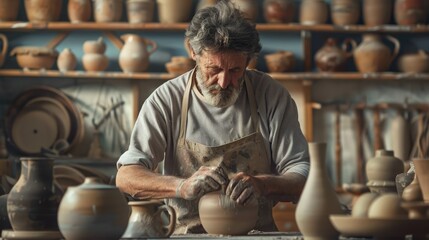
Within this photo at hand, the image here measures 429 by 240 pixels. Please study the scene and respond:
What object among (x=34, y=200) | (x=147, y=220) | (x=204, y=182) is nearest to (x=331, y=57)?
(x=204, y=182)

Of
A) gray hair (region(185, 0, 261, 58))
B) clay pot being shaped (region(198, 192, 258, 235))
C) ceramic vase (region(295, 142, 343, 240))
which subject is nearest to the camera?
ceramic vase (region(295, 142, 343, 240))

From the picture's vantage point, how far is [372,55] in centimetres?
678

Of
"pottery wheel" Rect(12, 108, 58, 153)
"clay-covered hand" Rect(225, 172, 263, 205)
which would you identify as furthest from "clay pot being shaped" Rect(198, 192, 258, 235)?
"pottery wheel" Rect(12, 108, 58, 153)

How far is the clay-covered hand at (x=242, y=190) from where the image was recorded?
357cm

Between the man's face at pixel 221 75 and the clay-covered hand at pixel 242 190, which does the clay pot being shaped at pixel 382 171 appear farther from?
the clay-covered hand at pixel 242 190

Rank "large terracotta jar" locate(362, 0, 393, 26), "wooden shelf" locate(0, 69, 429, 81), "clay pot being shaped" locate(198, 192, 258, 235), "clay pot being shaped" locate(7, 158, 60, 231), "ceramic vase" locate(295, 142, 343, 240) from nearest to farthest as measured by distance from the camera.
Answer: "ceramic vase" locate(295, 142, 343, 240), "clay pot being shaped" locate(7, 158, 60, 231), "clay pot being shaped" locate(198, 192, 258, 235), "wooden shelf" locate(0, 69, 429, 81), "large terracotta jar" locate(362, 0, 393, 26)

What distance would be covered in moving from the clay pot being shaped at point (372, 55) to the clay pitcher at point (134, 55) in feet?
4.72

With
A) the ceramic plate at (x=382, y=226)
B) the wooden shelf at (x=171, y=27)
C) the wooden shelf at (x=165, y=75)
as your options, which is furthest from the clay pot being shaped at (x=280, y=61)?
the ceramic plate at (x=382, y=226)

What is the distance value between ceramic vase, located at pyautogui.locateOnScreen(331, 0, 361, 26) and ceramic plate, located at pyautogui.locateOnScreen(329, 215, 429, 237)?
422 cm

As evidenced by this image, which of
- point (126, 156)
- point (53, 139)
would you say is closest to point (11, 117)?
point (53, 139)

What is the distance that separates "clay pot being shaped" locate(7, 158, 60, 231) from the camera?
124 inches

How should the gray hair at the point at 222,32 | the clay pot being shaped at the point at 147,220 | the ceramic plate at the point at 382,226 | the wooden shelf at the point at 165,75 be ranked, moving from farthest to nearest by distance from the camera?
the wooden shelf at the point at 165,75
the gray hair at the point at 222,32
the clay pot being shaped at the point at 147,220
the ceramic plate at the point at 382,226

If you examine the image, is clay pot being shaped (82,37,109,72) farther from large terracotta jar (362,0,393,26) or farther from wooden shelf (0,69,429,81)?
large terracotta jar (362,0,393,26)

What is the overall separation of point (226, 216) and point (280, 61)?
334 centimetres
